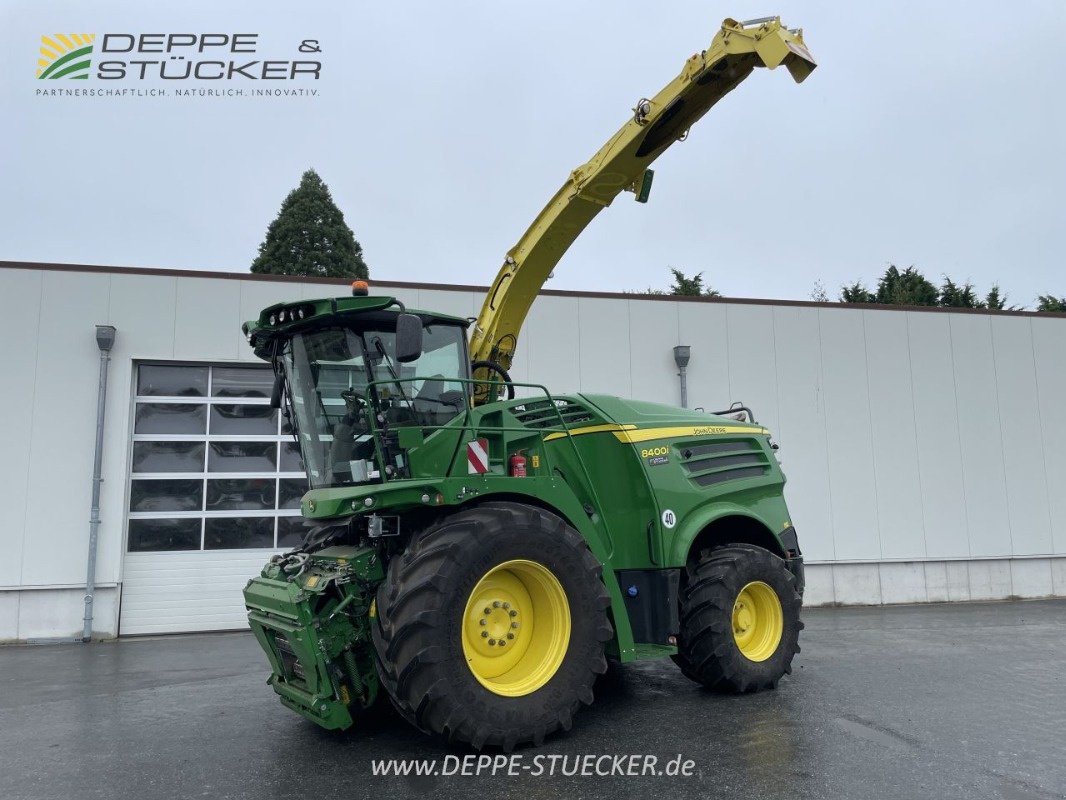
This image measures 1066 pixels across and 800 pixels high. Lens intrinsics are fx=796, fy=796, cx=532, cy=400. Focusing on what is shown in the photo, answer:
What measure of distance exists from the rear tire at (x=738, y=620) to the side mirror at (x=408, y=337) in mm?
2992

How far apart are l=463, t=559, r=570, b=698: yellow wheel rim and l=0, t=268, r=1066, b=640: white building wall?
694cm

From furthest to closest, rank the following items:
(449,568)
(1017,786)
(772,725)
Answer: (772,725) < (449,568) < (1017,786)

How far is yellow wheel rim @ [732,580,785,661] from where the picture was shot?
6.48m

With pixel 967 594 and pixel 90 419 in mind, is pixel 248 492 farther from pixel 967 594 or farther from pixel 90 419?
pixel 967 594

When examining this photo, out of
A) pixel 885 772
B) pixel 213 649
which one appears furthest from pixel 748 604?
pixel 213 649

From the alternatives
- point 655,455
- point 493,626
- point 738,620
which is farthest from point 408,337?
point 738,620

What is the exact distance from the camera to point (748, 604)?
658cm

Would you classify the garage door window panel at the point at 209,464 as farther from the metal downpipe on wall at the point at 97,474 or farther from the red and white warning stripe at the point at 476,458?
the red and white warning stripe at the point at 476,458

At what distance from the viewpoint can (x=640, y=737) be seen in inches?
204

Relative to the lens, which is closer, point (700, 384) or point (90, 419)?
point (90, 419)

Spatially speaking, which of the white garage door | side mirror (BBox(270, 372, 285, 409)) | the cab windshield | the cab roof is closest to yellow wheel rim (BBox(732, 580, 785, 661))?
the cab windshield

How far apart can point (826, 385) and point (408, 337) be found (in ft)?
32.4

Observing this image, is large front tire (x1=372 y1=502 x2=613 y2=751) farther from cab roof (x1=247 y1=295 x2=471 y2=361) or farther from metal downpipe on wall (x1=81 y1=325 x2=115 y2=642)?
metal downpipe on wall (x1=81 y1=325 x2=115 y2=642)

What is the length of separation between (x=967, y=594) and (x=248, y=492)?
37.5ft
